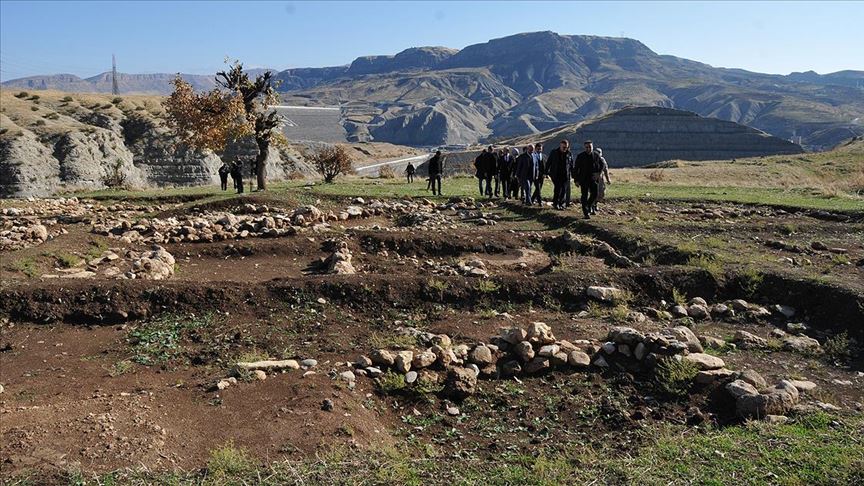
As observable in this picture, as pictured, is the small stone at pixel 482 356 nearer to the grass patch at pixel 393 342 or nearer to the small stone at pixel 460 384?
the small stone at pixel 460 384

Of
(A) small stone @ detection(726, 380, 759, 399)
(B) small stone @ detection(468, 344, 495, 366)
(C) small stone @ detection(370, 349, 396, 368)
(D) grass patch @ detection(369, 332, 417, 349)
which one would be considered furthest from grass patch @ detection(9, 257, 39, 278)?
(A) small stone @ detection(726, 380, 759, 399)

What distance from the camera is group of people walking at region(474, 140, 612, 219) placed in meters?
17.8

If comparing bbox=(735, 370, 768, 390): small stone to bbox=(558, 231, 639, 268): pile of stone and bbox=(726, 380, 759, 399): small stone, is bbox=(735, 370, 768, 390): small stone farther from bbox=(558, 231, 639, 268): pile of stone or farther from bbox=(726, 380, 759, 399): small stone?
bbox=(558, 231, 639, 268): pile of stone

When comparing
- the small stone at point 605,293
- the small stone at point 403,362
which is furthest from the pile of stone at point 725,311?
the small stone at point 403,362

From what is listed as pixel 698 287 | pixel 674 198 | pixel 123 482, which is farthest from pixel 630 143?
pixel 123 482

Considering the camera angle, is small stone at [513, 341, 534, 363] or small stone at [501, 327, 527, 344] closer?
small stone at [513, 341, 534, 363]

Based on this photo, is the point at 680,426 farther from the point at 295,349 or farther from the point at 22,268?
the point at 22,268

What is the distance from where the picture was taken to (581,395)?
24.5ft

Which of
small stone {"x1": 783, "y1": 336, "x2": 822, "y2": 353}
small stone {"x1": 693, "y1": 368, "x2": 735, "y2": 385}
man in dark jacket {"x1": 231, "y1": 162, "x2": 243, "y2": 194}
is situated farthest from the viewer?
man in dark jacket {"x1": 231, "y1": 162, "x2": 243, "y2": 194}

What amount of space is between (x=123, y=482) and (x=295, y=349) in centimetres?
378

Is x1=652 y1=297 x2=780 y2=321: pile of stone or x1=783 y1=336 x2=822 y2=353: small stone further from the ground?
x1=652 y1=297 x2=780 y2=321: pile of stone

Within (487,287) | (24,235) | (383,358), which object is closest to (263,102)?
(24,235)

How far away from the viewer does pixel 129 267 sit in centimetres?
1375

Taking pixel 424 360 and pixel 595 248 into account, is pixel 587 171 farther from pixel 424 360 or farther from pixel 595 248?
pixel 424 360
